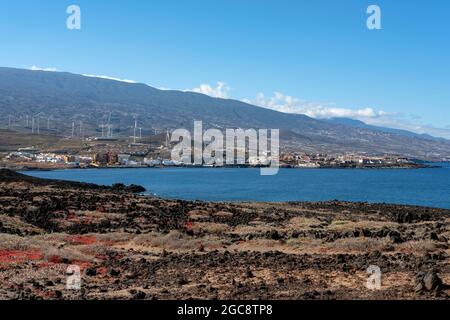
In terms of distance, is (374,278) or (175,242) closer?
(374,278)

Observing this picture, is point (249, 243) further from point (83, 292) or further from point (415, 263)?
point (83, 292)

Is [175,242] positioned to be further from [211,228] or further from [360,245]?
[360,245]

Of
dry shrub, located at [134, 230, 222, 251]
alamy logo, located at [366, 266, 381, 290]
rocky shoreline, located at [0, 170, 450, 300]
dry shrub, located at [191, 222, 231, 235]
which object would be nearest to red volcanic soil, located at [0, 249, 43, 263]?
rocky shoreline, located at [0, 170, 450, 300]

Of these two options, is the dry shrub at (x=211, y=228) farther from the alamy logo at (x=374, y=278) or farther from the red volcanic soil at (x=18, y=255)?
the alamy logo at (x=374, y=278)

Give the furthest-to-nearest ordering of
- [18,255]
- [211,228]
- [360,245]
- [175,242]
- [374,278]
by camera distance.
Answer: [211,228] → [175,242] → [360,245] → [18,255] → [374,278]

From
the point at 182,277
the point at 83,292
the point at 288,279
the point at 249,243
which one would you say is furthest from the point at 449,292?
the point at 249,243

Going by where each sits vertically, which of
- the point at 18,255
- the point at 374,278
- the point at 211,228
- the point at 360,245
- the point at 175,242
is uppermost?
the point at 374,278

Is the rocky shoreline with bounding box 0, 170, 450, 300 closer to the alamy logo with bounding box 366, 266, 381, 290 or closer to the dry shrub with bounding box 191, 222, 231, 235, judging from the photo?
the dry shrub with bounding box 191, 222, 231, 235

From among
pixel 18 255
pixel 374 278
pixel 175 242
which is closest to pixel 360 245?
pixel 374 278
